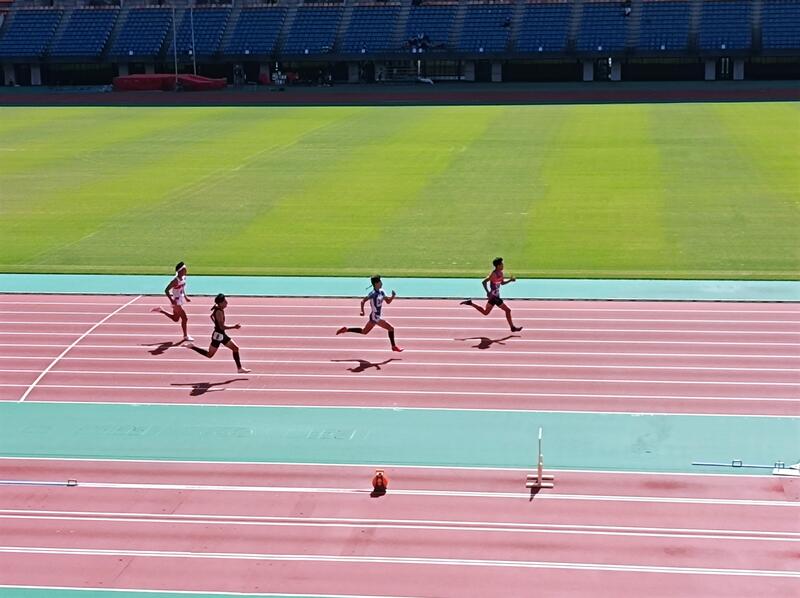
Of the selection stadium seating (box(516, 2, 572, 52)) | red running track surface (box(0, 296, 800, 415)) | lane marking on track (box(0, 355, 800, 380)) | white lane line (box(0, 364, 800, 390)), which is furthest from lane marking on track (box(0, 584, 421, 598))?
stadium seating (box(516, 2, 572, 52))

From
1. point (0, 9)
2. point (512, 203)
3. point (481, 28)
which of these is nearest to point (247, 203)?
point (512, 203)

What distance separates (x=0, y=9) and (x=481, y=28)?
35200mm

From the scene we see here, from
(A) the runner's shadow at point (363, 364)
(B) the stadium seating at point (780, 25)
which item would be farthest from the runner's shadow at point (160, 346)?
(B) the stadium seating at point (780, 25)

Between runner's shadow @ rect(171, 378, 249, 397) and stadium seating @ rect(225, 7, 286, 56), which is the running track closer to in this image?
runner's shadow @ rect(171, 378, 249, 397)

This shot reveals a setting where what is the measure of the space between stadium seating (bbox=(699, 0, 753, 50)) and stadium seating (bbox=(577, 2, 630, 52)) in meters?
4.76

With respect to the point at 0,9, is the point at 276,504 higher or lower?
lower

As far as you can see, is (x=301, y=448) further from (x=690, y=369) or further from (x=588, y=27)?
(x=588, y=27)

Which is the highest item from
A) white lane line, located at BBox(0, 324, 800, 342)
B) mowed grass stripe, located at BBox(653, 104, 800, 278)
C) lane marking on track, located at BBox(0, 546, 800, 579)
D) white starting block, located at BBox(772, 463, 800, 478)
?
mowed grass stripe, located at BBox(653, 104, 800, 278)

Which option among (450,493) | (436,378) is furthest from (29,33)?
(450,493)

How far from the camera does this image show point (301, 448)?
16.0 meters

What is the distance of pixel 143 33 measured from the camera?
257ft

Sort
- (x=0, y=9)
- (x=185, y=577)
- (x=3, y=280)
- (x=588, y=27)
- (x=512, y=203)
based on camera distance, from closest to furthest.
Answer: (x=185, y=577) → (x=3, y=280) → (x=512, y=203) → (x=588, y=27) → (x=0, y=9)

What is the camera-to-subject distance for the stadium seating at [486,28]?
7119cm

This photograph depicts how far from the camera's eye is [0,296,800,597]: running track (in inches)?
494
